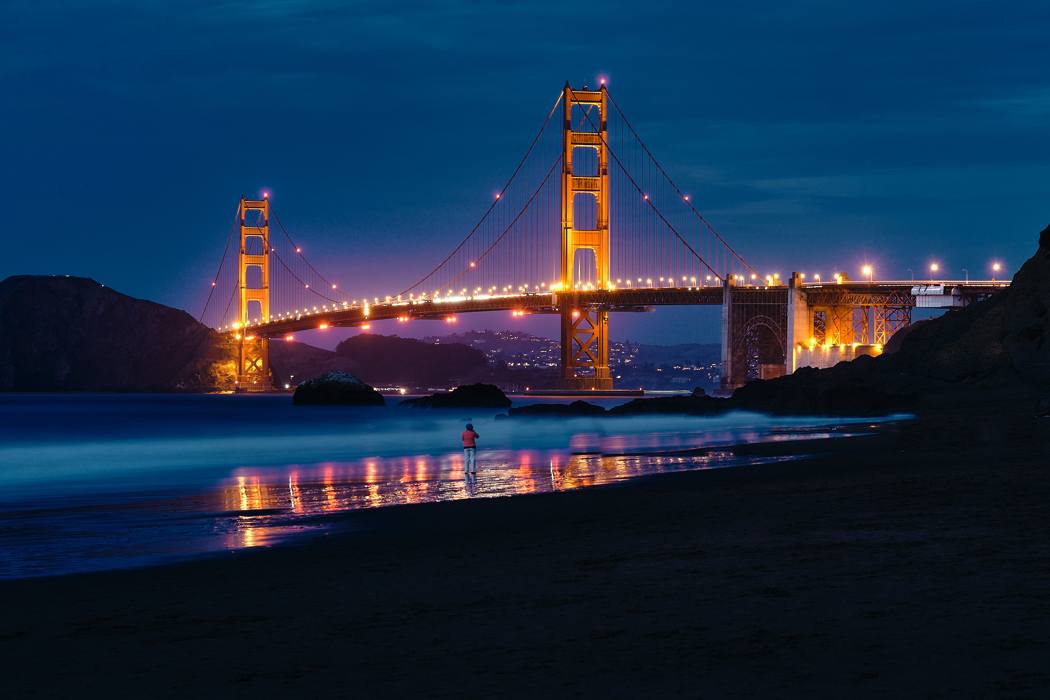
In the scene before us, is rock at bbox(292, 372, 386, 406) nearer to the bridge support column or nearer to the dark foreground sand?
the bridge support column

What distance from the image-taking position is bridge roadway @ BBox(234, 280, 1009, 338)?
74.4 meters

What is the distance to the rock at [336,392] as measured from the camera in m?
66.6

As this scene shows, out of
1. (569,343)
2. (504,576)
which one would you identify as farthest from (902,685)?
(569,343)

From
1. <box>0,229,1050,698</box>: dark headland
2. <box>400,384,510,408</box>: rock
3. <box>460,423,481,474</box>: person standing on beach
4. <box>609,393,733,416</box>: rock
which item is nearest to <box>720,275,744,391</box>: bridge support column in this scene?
<box>400,384,510,408</box>: rock

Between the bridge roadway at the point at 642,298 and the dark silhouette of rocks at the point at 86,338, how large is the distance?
207 ft

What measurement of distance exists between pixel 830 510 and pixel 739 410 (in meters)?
31.0

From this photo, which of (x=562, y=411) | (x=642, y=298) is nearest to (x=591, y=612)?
(x=562, y=411)

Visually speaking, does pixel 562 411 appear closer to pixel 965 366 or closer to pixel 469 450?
pixel 965 366

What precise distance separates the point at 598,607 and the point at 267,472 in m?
14.9

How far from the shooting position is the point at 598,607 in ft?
18.5

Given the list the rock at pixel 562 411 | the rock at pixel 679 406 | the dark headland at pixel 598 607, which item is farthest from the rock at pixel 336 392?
the dark headland at pixel 598 607

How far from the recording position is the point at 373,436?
3500 cm

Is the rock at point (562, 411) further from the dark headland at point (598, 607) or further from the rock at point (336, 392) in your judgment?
the dark headland at point (598, 607)

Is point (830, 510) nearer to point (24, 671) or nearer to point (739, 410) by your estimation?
point (24, 671)
